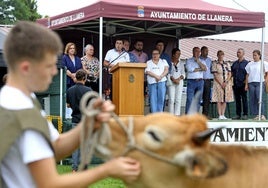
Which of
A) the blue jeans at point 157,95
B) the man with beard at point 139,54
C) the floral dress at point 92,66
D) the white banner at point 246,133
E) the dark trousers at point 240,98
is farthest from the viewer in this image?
the dark trousers at point 240,98

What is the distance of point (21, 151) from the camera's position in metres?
2.76

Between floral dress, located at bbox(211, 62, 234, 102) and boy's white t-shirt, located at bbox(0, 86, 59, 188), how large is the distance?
41.2 feet

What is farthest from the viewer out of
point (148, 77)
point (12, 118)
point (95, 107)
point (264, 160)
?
point (148, 77)

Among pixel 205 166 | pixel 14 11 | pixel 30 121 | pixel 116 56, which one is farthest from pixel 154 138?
pixel 14 11

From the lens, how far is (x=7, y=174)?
9.44 ft

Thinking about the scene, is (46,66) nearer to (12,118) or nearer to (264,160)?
(12,118)

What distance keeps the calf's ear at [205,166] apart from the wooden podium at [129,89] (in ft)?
26.6


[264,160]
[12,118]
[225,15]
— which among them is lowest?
[264,160]

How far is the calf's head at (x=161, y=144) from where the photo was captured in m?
3.08

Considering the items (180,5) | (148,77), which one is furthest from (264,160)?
(180,5)

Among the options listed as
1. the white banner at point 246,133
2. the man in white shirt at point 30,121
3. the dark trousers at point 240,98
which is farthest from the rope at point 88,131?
the dark trousers at point 240,98

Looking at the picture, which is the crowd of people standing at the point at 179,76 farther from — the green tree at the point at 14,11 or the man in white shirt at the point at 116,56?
the green tree at the point at 14,11

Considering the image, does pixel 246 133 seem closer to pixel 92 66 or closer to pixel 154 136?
pixel 92 66

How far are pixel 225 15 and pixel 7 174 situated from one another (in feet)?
39.2
